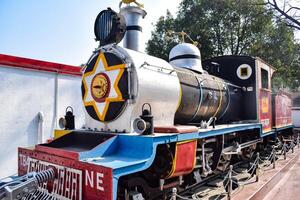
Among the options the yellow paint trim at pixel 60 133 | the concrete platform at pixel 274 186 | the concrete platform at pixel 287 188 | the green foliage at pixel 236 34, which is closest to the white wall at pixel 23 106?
the yellow paint trim at pixel 60 133

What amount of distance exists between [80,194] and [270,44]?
21.4 m

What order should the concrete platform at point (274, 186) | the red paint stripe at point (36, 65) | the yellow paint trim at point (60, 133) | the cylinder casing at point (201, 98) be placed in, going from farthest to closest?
the red paint stripe at point (36, 65) → the concrete platform at point (274, 186) → the cylinder casing at point (201, 98) → the yellow paint trim at point (60, 133)

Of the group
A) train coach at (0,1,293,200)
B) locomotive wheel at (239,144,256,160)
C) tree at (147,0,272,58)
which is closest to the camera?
train coach at (0,1,293,200)

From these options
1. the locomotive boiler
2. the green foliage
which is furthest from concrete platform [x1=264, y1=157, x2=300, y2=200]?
the green foliage

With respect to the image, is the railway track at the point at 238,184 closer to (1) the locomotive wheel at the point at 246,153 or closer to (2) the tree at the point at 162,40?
(1) the locomotive wheel at the point at 246,153

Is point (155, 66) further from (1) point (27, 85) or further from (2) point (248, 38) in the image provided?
(2) point (248, 38)

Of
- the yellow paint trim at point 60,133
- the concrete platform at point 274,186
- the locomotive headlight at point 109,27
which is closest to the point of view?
the locomotive headlight at point 109,27

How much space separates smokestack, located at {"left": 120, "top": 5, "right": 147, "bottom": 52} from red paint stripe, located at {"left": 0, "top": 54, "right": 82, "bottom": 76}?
261cm

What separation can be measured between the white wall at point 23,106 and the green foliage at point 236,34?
1461 centimetres

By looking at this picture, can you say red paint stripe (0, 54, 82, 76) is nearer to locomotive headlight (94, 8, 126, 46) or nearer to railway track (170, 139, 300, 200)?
locomotive headlight (94, 8, 126, 46)

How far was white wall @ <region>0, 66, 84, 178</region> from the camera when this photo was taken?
618 centimetres

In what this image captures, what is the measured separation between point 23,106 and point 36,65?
106 cm

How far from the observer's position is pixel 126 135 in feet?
11.2

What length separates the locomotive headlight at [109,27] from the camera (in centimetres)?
392
